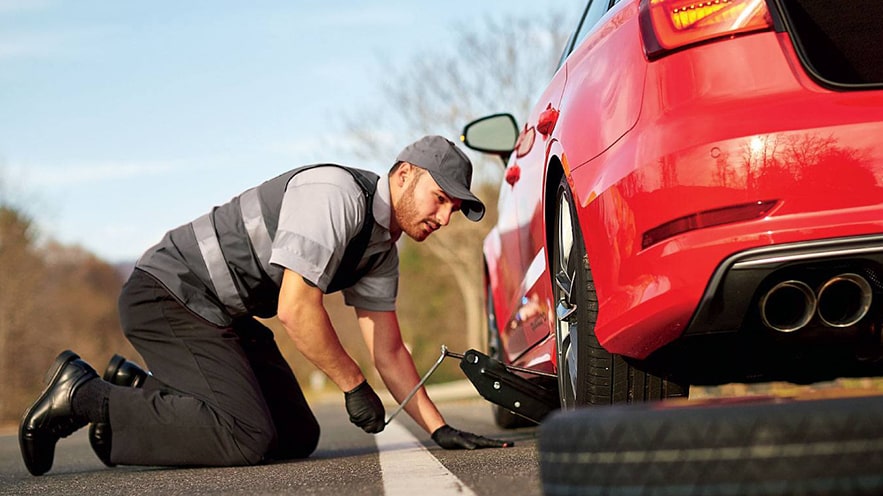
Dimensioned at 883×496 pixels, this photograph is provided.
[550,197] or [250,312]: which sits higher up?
[550,197]

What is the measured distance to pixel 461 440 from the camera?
4344 millimetres

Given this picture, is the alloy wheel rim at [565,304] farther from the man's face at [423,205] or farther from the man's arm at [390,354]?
the man's arm at [390,354]

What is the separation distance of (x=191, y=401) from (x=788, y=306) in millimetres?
2502

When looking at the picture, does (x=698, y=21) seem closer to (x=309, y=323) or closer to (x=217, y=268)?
(x=309, y=323)

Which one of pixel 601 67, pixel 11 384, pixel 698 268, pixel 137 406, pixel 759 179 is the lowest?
pixel 11 384

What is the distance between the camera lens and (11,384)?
39219mm

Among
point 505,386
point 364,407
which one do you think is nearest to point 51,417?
point 364,407

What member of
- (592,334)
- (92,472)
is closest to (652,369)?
(592,334)

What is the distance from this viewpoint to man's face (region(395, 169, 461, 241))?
4270 millimetres

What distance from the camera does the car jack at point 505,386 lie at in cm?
416

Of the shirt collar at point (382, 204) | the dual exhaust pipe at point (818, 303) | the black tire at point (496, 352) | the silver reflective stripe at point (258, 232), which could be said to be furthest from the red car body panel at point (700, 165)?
the black tire at point (496, 352)

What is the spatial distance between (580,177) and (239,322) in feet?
7.45

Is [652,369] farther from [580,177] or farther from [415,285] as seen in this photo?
[415,285]

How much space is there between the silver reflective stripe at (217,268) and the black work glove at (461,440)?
3.06ft
